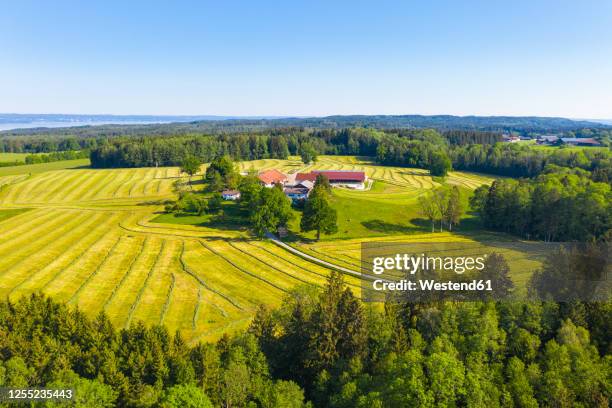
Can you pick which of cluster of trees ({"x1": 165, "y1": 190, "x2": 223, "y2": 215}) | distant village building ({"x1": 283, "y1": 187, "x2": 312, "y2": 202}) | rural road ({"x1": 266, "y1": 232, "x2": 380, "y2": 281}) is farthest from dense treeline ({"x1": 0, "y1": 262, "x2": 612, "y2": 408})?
distant village building ({"x1": 283, "y1": 187, "x2": 312, "y2": 202})

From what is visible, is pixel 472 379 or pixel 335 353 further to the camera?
pixel 335 353

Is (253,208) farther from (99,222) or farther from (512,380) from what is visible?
(512,380)

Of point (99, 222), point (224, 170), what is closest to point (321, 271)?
point (99, 222)

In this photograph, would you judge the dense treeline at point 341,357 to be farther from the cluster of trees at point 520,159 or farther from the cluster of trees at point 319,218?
the cluster of trees at point 520,159

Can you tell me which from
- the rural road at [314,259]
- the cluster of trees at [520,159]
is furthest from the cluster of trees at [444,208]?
the cluster of trees at [520,159]

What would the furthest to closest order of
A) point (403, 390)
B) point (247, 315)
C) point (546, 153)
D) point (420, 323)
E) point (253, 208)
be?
point (546, 153) < point (253, 208) < point (247, 315) < point (420, 323) < point (403, 390)

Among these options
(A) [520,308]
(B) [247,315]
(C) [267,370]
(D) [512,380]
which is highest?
(A) [520,308]

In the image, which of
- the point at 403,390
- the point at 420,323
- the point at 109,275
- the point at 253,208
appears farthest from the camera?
the point at 253,208
